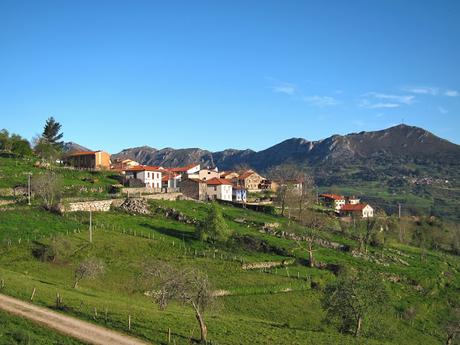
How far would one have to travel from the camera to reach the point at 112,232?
76.8m

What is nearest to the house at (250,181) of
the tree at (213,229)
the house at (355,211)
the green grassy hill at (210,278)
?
the house at (355,211)

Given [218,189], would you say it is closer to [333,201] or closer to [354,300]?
[333,201]

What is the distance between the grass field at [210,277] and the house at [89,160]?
55.6m

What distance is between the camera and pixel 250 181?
570 feet

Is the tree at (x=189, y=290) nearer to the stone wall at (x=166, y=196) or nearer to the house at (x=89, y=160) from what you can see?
the stone wall at (x=166, y=196)

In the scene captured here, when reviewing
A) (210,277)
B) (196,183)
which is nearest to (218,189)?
(196,183)

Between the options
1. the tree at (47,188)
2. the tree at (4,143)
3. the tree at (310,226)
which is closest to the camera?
the tree at (47,188)

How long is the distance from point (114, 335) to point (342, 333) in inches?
988

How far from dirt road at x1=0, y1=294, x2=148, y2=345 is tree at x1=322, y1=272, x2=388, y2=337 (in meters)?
23.1

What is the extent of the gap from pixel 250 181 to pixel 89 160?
54.1m

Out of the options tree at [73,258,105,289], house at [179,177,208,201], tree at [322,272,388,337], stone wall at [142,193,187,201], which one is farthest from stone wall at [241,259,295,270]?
house at [179,177,208,201]

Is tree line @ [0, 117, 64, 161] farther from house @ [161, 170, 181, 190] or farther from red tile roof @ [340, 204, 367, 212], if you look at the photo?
red tile roof @ [340, 204, 367, 212]

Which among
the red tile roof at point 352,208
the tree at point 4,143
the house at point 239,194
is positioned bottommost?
the red tile roof at point 352,208

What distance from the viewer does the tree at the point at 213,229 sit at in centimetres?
8250
